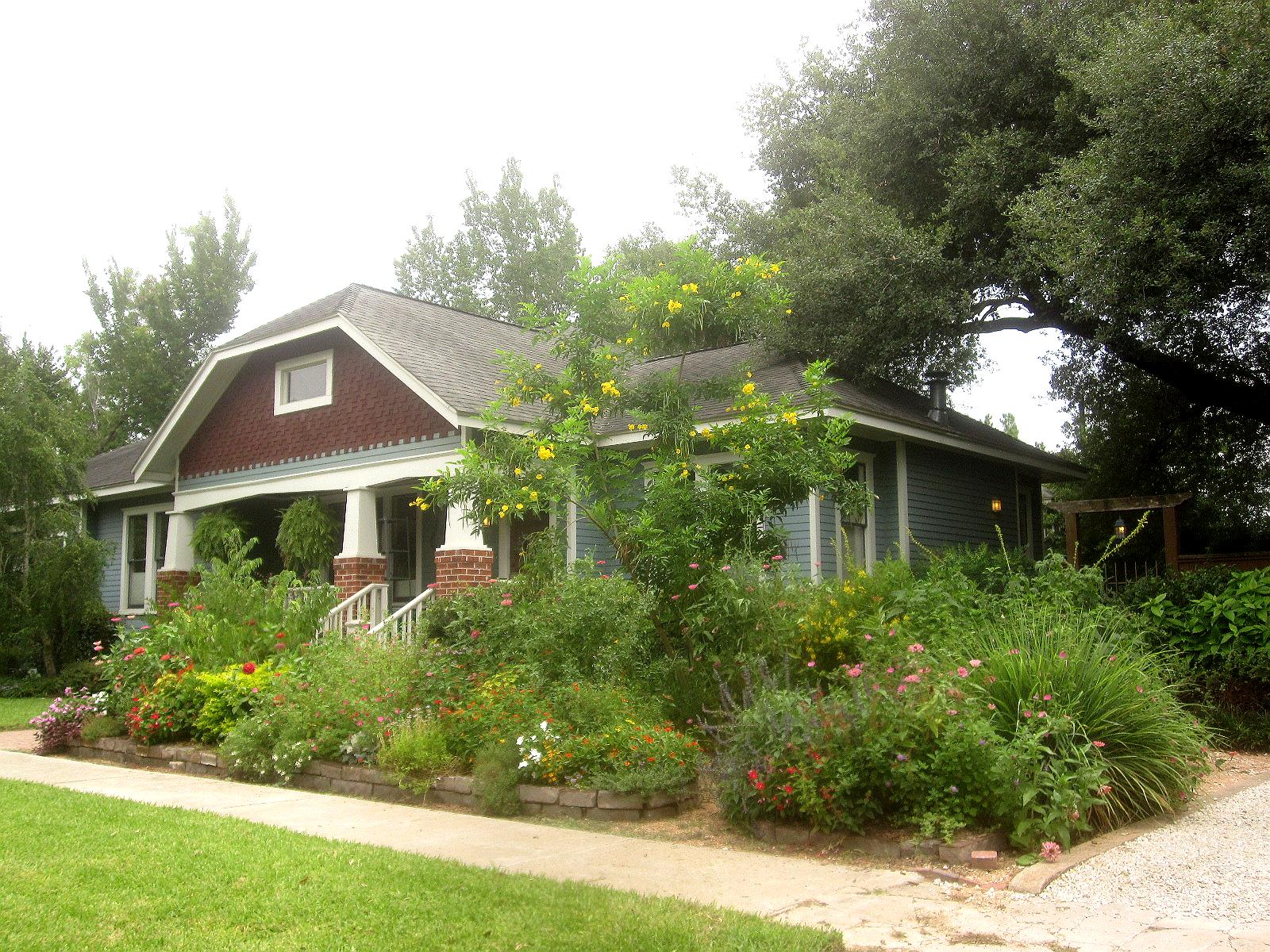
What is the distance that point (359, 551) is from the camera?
46.5ft

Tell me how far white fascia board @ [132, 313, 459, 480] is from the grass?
7.70m

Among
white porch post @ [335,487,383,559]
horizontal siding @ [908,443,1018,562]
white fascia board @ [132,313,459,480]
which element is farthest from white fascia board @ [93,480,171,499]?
horizontal siding @ [908,443,1018,562]

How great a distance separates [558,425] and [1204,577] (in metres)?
5.80

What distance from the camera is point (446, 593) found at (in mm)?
12828

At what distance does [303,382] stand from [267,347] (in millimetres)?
745

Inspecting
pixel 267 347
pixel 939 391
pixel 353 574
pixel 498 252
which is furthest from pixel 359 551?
pixel 498 252

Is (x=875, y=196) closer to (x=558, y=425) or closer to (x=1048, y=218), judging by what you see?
(x=1048, y=218)

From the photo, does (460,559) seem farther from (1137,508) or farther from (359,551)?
(1137,508)

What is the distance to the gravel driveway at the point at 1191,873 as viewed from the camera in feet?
15.9

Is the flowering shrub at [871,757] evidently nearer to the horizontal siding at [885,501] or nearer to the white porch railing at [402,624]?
the white porch railing at [402,624]

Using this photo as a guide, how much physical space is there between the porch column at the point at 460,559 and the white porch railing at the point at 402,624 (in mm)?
308

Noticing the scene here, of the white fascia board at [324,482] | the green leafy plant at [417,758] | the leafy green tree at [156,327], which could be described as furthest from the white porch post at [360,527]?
the leafy green tree at [156,327]

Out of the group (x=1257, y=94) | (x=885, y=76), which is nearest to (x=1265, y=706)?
(x=1257, y=94)

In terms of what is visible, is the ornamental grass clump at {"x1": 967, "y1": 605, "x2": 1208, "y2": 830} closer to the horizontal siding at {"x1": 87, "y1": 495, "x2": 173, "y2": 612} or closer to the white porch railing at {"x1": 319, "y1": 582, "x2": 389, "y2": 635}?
the white porch railing at {"x1": 319, "y1": 582, "x2": 389, "y2": 635}
